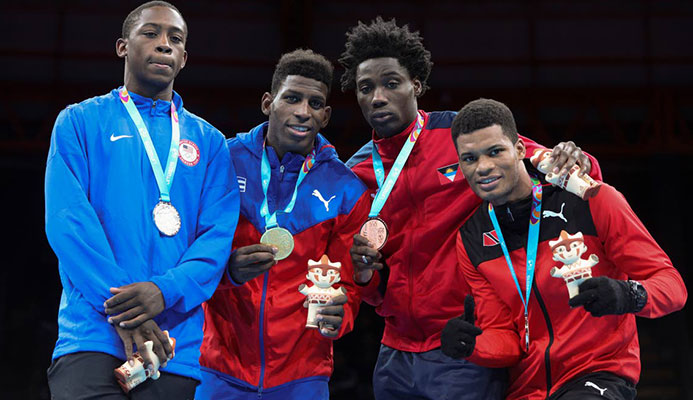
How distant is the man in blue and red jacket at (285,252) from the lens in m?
3.58

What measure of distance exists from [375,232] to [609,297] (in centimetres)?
126

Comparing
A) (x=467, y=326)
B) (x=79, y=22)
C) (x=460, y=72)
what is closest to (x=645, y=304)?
(x=467, y=326)

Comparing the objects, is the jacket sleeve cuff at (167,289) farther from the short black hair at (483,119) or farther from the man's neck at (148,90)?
the short black hair at (483,119)

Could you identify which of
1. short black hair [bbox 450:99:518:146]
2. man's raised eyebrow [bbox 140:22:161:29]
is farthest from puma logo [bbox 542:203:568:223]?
man's raised eyebrow [bbox 140:22:161:29]

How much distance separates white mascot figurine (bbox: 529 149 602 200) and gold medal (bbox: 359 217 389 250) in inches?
32.9

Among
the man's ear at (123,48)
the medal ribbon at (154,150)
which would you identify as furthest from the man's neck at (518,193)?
the man's ear at (123,48)

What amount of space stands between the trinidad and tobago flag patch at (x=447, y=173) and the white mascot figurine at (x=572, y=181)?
0.71 meters

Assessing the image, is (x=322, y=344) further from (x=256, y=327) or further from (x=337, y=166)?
(x=337, y=166)

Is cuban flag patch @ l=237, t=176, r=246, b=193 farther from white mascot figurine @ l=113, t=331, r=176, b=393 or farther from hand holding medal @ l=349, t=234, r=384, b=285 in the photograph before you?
white mascot figurine @ l=113, t=331, r=176, b=393

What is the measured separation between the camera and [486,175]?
3383 mm

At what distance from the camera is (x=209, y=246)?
3123mm

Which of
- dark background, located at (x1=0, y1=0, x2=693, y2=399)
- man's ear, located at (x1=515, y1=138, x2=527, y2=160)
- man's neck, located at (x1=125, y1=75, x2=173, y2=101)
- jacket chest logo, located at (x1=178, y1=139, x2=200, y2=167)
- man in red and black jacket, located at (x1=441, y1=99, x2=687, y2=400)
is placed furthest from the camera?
dark background, located at (x1=0, y1=0, x2=693, y2=399)

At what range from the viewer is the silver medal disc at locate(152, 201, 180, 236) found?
301 cm

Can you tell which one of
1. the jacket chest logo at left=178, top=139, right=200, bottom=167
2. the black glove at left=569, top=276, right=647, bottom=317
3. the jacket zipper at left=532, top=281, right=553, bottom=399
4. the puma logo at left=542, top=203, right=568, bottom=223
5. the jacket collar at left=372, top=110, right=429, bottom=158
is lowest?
the jacket zipper at left=532, top=281, right=553, bottom=399
